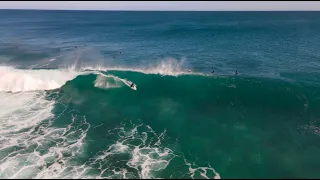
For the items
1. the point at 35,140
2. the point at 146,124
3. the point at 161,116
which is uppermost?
the point at 161,116

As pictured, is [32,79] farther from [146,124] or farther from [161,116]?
[161,116]

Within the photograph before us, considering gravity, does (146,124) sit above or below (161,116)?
below

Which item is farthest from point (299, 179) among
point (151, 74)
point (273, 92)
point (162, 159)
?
point (151, 74)

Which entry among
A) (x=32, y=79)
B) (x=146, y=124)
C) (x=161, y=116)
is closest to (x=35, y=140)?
(x=146, y=124)


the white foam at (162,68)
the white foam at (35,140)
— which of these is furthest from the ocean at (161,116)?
the white foam at (162,68)

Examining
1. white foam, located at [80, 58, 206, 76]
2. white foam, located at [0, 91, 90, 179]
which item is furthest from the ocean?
white foam, located at [80, 58, 206, 76]
